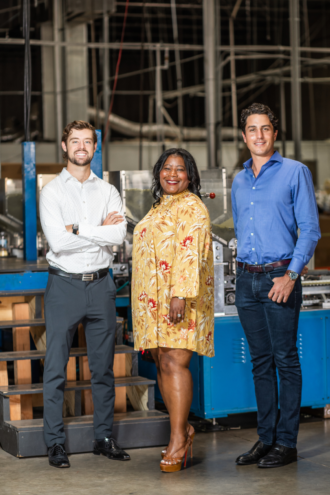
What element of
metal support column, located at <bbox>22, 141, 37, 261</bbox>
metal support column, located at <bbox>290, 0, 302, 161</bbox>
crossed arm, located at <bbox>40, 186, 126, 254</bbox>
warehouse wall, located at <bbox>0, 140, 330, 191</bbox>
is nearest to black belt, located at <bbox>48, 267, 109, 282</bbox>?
crossed arm, located at <bbox>40, 186, 126, 254</bbox>

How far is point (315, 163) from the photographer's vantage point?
14.8 m

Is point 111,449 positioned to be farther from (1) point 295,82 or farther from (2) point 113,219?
(1) point 295,82

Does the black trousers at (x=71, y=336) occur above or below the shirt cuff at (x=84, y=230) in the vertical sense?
below

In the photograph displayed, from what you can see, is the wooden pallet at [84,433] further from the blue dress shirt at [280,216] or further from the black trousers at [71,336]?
the blue dress shirt at [280,216]

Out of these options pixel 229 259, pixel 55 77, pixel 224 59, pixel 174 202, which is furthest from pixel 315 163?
pixel 174 202

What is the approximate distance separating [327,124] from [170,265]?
43.8 ft

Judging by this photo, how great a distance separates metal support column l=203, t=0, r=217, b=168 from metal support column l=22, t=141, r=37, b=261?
4947 mm

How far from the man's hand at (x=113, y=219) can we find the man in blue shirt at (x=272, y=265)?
1.91 feet

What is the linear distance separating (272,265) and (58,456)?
1.37 m

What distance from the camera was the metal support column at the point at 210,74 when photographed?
946 cm

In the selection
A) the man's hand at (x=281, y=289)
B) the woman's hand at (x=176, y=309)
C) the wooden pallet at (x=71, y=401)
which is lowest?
the wooden pallet at (x=71, y=401)

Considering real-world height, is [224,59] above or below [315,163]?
above

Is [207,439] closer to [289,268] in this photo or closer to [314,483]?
[314,483]

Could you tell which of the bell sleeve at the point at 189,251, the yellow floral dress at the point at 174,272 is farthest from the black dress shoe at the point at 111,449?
the bell sleeve at the point at 189,251
